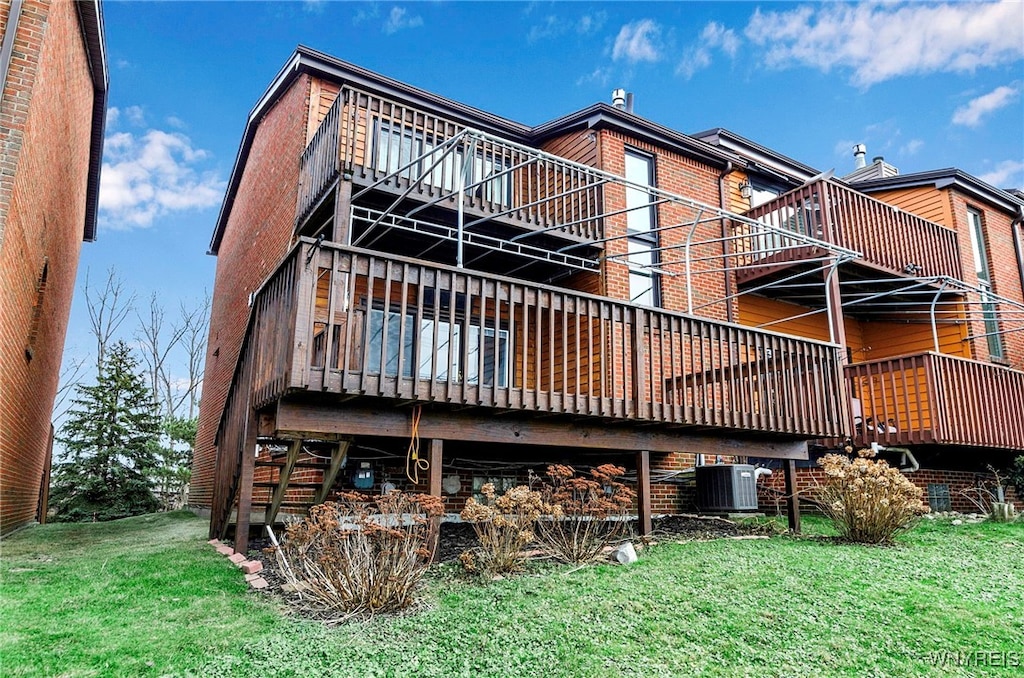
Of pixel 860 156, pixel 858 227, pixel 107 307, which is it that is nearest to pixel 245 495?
pixel 858 227

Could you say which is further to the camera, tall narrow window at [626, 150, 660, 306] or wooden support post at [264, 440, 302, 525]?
tall narrow window at [626, 150, 660, 306]

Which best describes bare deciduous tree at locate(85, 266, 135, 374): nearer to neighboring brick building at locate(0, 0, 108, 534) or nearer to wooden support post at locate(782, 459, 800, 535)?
neighboring brick building at locate(0, 0, 108, 534)

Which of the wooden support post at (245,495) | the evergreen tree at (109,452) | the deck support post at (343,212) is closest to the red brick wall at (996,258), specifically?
the deck support post at (343,212)

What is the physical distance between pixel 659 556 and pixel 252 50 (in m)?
18.2

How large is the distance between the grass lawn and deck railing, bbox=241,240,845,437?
1.61 m

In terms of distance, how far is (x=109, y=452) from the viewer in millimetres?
16188

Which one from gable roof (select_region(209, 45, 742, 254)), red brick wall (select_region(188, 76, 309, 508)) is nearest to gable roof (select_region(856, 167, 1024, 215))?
gable roof (select_region(209, 45, 742, 254))

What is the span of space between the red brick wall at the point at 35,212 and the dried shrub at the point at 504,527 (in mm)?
5514

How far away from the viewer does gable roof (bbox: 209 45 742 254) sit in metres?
11.2

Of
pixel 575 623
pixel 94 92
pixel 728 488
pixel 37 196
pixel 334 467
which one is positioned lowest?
pixel 575 623

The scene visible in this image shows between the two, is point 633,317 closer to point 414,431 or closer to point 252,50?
point 414,431

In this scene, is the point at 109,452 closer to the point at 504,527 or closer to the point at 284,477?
the point at 284,477

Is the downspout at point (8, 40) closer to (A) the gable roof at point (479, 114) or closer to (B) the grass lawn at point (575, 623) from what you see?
(A) the gable roof at point (479, 114)

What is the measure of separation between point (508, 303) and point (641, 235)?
5.60 meters
